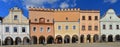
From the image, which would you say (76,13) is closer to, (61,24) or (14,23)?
(61,24)

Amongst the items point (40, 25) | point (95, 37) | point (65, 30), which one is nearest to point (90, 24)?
point (95, 37)

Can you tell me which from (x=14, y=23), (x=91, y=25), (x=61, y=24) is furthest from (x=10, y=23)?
(x=91, y=25)

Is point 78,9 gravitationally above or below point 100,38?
above

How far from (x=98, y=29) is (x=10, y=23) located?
65.6ft

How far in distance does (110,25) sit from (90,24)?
464cm

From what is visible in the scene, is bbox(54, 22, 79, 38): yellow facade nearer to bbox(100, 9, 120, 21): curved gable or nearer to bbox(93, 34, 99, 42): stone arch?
bbox(93, 34, 99, 42): stone arch

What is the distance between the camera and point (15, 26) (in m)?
77.8

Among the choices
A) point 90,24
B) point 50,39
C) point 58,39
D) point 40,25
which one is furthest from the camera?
point 50,39

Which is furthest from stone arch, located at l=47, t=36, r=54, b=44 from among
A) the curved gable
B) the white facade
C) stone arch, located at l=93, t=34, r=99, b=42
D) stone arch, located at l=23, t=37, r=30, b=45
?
the curved gable

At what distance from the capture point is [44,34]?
3125 inches

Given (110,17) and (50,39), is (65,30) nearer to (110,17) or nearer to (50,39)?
(50,39)

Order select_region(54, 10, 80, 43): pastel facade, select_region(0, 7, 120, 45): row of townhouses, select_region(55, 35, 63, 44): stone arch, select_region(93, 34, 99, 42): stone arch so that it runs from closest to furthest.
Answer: select_region(0, 7, 120, 45): row of townhouses, select_region(54, 10, 80, 43): pastel facade, select_region(55, 35, 63, 44): stone arch, select_region(93, 34, 99, 42): stone arch

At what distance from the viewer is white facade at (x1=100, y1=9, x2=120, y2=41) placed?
267 ft

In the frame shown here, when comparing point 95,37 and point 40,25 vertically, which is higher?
point 40,25
